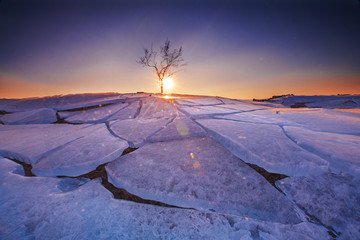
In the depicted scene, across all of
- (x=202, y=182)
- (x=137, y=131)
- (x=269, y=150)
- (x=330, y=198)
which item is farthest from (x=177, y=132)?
(x=330, y=198)

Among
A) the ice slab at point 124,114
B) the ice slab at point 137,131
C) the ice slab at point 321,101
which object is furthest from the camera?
the ice slab at point 321,101

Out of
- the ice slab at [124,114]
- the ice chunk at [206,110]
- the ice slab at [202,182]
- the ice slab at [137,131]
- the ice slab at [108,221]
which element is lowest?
the ice slab at [108,221]

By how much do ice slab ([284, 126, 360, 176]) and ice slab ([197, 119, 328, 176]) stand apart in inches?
1.9

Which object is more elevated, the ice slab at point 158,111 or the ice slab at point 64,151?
the ice slab at point 158,111

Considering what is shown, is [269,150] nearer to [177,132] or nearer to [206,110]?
[177,132]

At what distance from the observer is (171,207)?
627mm

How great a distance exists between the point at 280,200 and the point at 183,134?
786mm

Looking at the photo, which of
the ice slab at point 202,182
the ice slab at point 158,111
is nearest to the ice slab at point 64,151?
the ice slab at point 202,182

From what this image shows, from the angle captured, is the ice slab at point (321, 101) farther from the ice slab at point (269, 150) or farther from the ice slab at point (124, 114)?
→ the ice slab at point (124, 114)

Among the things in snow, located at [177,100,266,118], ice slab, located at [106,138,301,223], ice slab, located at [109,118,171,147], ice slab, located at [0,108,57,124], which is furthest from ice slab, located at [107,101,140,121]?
ice slab, located at [106,138,301,223]

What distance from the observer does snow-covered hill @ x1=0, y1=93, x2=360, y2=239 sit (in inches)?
20.7

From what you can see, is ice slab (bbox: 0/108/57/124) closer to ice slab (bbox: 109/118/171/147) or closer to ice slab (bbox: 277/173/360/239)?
ice slab (bbox: 109/118/171/147)

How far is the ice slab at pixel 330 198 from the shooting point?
1.68 ft

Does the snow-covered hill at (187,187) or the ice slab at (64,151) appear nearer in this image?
the snow-covered hill at (187,187)
